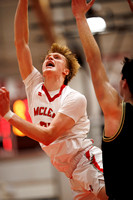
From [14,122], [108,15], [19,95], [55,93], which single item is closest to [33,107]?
[55,93]

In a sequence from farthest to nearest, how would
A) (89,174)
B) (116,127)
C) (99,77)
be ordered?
1. (89,174)
2. (99,77)
3. (116,127)

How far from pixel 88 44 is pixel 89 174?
1.26 metres

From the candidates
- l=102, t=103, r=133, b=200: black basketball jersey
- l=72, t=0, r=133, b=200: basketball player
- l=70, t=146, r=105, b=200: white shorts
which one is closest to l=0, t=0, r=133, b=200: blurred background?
l=70, t=146, r=105, b=200: white shorts

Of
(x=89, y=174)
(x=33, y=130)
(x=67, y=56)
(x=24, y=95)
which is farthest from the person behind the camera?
(x=24, y=95)

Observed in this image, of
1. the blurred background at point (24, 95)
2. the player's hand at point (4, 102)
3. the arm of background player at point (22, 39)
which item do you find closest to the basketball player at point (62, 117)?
the arm of background player at point (22, 39)

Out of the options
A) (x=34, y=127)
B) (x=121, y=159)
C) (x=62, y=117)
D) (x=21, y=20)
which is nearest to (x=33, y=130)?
(x=34, y=127)

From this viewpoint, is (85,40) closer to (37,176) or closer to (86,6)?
(86,6)

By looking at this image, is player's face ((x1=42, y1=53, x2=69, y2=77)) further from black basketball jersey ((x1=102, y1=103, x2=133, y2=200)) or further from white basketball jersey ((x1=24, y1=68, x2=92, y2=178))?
black basketball jersey ((x1=102, y1=103, x2=133, y2=200))

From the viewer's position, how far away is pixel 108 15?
23.8 feet

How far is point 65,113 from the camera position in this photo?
2.95 m

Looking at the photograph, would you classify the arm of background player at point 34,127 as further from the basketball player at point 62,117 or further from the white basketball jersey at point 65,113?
the white basketball jersey at point 65,113

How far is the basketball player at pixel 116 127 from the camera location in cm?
234

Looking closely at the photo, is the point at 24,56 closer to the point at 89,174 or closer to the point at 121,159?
the point at 89,174

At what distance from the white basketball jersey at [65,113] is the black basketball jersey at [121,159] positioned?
0.68 m
